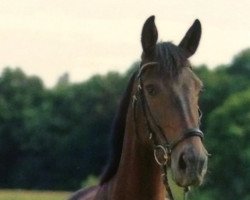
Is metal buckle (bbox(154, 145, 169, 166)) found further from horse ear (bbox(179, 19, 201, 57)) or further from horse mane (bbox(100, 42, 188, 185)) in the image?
horse ear (bbox(179, 19, 201, 57))

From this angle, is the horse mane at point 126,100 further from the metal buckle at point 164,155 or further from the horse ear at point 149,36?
the metal buckle at point 164,155

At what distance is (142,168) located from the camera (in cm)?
766

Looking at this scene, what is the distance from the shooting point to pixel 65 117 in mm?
87250

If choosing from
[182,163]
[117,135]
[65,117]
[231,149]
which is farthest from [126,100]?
[65,117]

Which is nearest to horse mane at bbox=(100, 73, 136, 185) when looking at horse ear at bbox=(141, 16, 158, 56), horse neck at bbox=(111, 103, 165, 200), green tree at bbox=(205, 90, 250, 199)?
horse neck at bbox=(111, 103, 165, 200)

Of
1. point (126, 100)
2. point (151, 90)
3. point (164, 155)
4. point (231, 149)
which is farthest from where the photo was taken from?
point (231, 149)

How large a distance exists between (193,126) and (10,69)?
284ft

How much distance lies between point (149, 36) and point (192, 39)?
30 centimetres

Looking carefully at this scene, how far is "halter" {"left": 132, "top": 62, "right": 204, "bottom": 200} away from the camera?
7141mm

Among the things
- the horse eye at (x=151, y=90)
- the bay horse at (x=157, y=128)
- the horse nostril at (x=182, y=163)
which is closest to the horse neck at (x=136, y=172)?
the bay horse at (x=157, y=128)

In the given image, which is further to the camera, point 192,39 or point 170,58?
point 192,39

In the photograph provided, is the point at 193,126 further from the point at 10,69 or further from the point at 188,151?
the point at 10,69

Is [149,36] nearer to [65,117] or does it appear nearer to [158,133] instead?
[158,133]

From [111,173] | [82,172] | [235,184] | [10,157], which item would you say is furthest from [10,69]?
[111,173]
